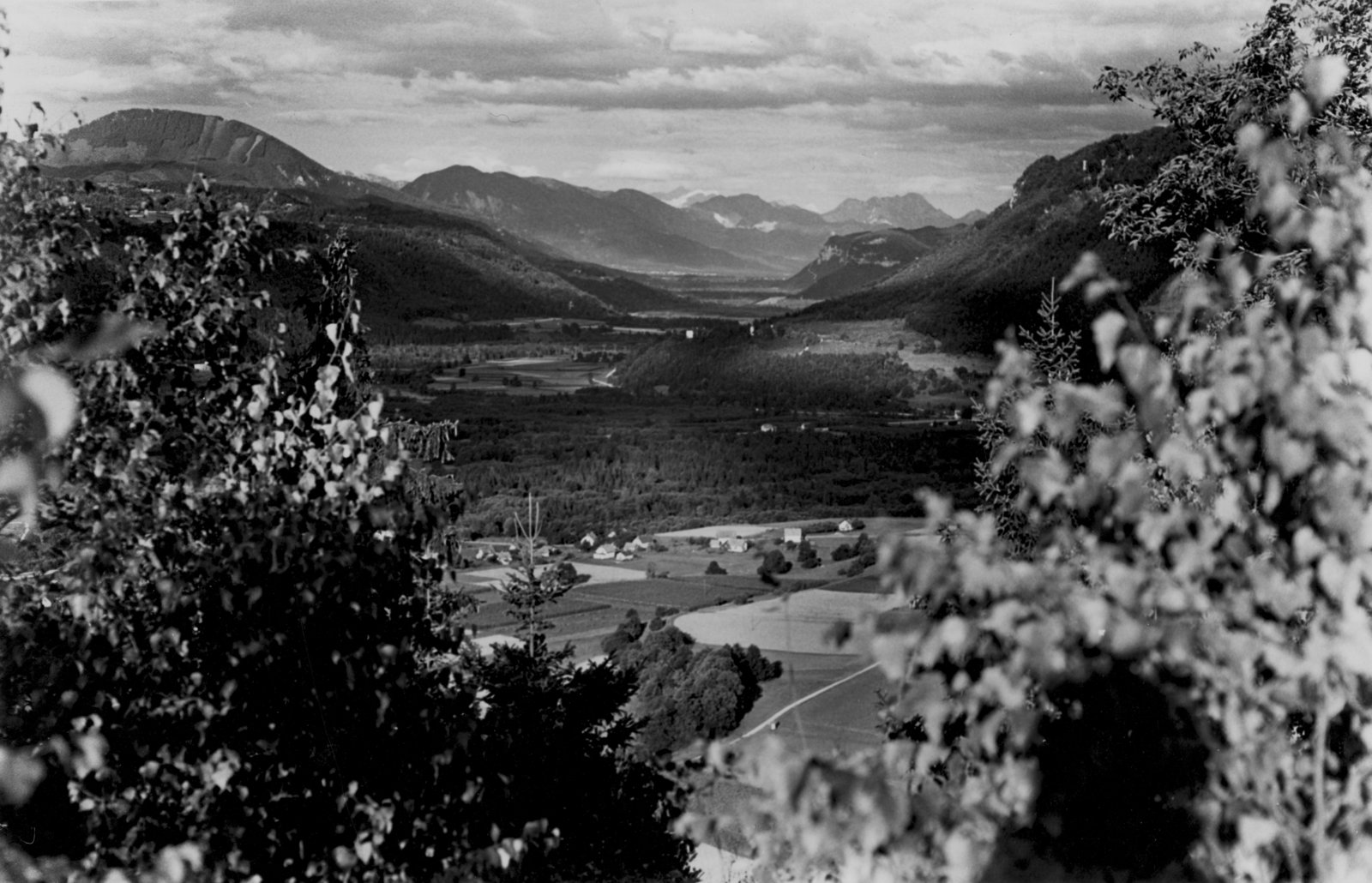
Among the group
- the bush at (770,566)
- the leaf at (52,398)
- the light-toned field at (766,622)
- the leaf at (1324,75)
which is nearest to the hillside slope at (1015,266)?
the light-toned field at (766,622)

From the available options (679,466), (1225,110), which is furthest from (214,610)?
(679,466)

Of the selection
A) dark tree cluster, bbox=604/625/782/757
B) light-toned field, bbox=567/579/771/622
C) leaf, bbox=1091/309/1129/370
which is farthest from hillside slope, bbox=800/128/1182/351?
leaf, bbox=1091/309/1129/370

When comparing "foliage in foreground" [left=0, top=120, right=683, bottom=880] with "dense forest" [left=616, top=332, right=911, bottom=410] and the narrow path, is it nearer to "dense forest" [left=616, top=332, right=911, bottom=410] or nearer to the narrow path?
the narrow path

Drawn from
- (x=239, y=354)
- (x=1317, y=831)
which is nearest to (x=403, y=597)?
(x=239, y=354)

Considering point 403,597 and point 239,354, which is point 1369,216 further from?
point 239,354

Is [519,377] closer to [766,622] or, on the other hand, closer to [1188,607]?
[766,622]

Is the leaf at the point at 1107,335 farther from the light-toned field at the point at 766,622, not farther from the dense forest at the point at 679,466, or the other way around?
the dense forest at the point at 679,466
